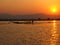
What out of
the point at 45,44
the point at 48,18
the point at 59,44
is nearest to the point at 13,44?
the point at 45,44

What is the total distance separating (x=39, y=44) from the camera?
62.8ft

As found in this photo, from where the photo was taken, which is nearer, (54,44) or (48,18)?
(54,44)

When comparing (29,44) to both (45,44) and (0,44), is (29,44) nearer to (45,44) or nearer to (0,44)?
(45,44)

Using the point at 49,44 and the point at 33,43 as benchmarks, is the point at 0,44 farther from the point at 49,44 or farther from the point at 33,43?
the point at 49,44

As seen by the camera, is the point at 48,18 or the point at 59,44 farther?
the point at 48,18

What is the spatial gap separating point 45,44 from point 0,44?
4.37 m

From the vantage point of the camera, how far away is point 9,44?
18984 millimetres

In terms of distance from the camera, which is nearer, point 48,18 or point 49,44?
point 49,44

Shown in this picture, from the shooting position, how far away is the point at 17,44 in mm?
19016

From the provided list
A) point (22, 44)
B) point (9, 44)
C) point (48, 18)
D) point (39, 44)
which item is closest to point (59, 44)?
point (39, 44)

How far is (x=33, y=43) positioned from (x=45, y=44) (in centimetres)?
139

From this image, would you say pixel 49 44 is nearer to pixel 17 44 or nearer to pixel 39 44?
pixel 39 44

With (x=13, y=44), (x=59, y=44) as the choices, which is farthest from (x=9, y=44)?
(x=59, y=44)

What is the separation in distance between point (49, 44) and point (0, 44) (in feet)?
15.6
